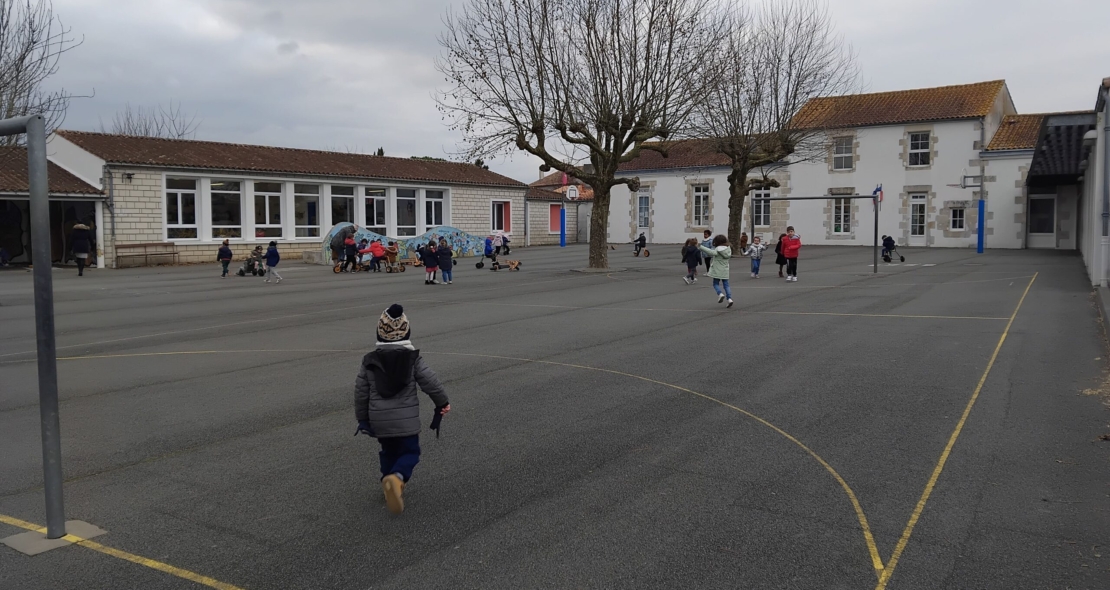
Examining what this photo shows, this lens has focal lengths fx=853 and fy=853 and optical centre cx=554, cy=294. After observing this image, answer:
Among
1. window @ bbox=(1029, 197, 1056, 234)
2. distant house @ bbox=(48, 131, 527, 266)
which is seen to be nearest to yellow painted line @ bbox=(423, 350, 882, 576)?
distant house @ bbox=(48, 131, 527, 266)

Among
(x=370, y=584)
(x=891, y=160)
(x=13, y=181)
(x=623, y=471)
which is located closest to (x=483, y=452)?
(x=623, y=471)

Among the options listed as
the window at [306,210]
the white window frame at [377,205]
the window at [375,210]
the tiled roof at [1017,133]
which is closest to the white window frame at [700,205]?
the tiled roof at [1017,133]

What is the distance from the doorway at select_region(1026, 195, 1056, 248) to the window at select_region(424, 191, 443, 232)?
29.7m

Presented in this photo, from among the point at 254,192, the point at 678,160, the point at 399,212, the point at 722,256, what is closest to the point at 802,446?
the point at 722,256

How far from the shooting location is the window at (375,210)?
4191cm

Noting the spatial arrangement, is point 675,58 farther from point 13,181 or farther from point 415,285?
point 13,181

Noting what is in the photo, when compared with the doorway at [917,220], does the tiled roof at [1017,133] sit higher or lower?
higher

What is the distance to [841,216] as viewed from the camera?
156 feet

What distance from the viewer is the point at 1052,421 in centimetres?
766

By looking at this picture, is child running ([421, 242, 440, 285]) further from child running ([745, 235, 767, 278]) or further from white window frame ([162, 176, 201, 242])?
white window frame ([162, 176, 201, 242])

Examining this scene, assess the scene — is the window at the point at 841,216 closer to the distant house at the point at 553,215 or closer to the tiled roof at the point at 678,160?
the tiled roof at the point at 678,160

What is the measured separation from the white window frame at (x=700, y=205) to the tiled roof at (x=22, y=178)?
33.7 metres

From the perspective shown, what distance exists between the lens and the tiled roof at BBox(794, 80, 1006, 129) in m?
42.8

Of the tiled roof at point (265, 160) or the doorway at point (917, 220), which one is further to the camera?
the doorway at point (917, 220)
